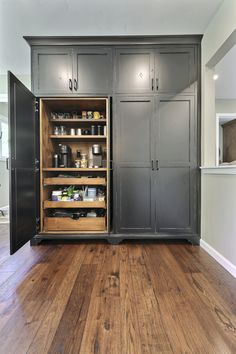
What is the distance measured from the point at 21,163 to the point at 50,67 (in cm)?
128

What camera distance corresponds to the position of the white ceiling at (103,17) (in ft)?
6.81

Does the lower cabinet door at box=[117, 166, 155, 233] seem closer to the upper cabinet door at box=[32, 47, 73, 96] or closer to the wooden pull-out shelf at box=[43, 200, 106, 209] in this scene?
the wooden pull-out shelf at box=[43, 200, 106, 209]

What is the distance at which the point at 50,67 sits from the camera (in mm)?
2562

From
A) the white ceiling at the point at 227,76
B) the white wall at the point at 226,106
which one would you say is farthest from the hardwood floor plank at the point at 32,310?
the white wall at the point at 226,106

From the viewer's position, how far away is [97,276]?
1789 mm

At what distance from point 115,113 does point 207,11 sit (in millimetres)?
1384

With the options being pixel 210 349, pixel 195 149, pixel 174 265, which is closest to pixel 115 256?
pixel 174 265

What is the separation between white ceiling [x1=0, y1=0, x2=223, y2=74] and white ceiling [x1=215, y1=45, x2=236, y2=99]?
0.90 metres

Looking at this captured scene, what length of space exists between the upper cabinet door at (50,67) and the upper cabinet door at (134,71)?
1.97ft

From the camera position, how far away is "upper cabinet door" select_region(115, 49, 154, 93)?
8.30 ft

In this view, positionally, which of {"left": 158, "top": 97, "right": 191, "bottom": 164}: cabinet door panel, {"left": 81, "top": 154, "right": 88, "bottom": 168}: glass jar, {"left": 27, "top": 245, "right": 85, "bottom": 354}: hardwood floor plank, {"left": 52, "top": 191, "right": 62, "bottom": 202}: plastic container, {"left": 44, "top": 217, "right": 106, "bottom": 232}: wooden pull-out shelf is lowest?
{"left": 27, "top": 245, "right": 85, "bottom": 354}: hardwood floor plank

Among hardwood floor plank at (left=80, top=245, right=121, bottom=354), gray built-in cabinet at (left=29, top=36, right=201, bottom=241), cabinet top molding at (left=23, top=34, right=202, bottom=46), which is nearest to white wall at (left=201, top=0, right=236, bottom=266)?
gray built-in cabinet at (left=29, top=36, right=201, bottom=241)

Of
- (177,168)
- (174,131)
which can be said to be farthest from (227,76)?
(177,168)

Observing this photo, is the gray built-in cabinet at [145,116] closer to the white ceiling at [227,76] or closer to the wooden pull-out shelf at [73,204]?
the wooden pull-out shelf at [73,204]
